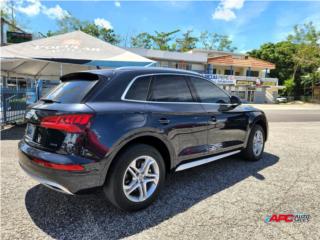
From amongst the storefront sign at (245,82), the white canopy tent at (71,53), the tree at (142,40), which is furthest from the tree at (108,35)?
the white canopy tent at (71,53)

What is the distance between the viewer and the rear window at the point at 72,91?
2.70 meters

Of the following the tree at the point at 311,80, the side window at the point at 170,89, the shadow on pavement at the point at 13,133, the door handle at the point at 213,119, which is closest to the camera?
the side window at the point at 170,89

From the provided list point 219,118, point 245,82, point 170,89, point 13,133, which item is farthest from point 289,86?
point 170,89

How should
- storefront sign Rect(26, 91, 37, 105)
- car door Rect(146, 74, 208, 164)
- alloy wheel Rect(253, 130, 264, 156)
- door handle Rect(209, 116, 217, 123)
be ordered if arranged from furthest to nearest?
1. storefront sign Rect(26, 91, 37, 105)
2. alloy wheel Rect(253, 130, 264, 156)
3. door handle Rect(209, 116, 217, 123)
4. car door Rect(146, 74, 208, 164)

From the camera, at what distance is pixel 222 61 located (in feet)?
129

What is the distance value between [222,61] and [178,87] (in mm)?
38475

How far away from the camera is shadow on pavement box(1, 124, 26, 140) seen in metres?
6.72

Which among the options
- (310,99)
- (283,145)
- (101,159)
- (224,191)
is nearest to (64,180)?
(101,159)

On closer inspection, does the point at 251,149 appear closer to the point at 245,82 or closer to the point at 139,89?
the point at 139,89

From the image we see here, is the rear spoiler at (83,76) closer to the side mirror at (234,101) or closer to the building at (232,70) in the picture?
the side mirror at (234,101)

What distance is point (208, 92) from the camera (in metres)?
3.90

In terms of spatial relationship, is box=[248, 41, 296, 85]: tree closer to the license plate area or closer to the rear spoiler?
the rear spoiler

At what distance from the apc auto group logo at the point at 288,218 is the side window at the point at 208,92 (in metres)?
1.84

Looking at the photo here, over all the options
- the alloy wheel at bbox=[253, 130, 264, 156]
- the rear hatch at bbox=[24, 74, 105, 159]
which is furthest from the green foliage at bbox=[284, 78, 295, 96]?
the rear hatch at bbox=[24, 74, 105, 159]
